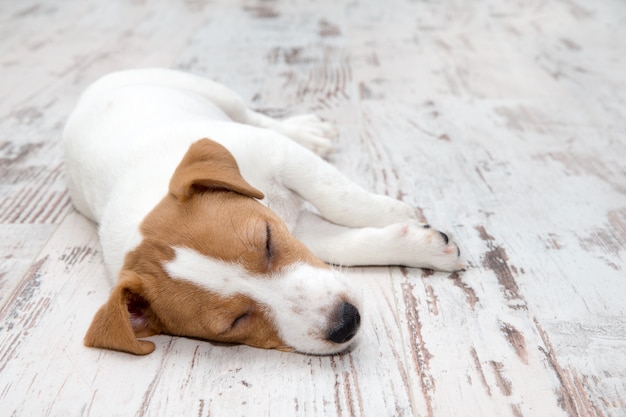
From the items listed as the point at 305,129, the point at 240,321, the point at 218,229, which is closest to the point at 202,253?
the point at 218,229

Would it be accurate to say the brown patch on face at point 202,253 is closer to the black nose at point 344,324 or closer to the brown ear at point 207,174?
the brown ear at point 207,174

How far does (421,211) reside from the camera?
255 cm

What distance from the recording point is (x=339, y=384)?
1.79 metres

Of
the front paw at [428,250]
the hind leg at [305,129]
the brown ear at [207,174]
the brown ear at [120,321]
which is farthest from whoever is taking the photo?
the hind leg at [305,129]

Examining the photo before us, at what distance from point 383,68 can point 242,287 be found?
2723 mm

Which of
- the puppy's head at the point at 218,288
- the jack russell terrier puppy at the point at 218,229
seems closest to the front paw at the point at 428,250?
the jack russell terrier puppy at the point at 218,229

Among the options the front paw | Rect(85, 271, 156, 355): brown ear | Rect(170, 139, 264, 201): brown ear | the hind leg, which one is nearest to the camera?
Rect(85, 271, 156, 355): brown ear

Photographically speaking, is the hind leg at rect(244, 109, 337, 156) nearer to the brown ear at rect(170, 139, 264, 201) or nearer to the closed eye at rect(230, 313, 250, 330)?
the brown ear at rect(170, 139, 264, 201)

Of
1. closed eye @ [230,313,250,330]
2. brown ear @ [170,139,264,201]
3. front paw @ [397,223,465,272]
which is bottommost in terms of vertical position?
front paw @ [397,223,465,272]

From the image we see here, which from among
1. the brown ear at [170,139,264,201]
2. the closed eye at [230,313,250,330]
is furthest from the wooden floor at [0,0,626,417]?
the brown ear at [170,139,264,201]

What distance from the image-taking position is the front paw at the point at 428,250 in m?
2.16

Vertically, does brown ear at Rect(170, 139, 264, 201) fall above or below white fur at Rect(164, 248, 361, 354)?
above

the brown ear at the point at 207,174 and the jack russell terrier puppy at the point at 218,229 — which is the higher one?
the brown ear at the point at 207,174

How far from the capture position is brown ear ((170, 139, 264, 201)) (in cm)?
187
